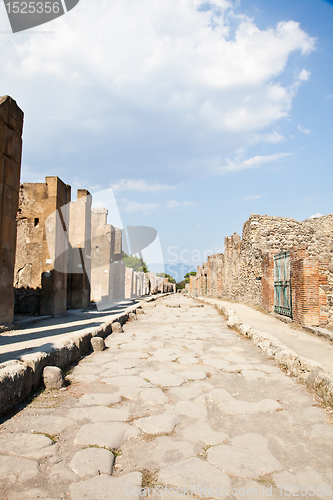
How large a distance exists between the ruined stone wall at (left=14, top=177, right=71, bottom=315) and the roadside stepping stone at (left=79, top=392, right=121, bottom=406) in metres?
6.09

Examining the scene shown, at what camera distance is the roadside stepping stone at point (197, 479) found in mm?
Answer: 1587

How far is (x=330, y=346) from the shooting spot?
511 centimetres

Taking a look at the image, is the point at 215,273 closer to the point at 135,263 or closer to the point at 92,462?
the point at 92,462

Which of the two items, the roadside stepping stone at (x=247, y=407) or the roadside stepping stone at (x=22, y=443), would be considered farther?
the roadside stepping stone at (x=247, y=407)

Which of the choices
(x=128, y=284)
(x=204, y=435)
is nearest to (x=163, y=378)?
(x=204, y=435)

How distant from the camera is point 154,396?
2930mm

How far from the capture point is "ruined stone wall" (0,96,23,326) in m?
6.11

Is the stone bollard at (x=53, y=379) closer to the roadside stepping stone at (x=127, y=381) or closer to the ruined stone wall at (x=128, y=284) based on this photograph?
the roadside stepping stone at (x=127, y=381)

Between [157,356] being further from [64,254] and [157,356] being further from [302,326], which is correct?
[64,254]

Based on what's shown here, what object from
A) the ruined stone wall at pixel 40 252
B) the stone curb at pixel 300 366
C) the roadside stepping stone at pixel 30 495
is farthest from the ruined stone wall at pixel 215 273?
the roadside stepping stone at pixel 30 495

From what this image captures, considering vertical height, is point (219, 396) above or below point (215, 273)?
below

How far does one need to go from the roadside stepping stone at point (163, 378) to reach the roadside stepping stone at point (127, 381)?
0.10 m

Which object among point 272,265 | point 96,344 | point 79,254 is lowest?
point 96,344

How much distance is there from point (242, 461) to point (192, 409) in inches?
32.8
